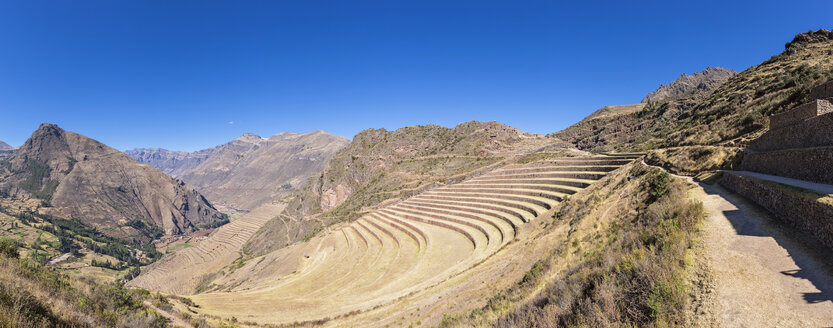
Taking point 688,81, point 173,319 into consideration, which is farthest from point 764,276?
point 688,81

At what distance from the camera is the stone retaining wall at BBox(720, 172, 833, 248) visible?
6105mm

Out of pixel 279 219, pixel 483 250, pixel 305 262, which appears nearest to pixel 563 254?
pixel 483 250

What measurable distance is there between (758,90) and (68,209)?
28940 centimetres

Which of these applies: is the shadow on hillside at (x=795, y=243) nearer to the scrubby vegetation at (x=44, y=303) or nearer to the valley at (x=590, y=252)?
the valley at (x=590, y=252)

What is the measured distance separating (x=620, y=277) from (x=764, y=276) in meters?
2.54

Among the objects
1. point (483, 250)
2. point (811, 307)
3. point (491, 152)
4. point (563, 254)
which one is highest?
point (491, 152)

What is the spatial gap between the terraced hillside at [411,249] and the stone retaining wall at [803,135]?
10219 mm

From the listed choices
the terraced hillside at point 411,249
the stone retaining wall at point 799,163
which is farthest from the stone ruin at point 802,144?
the terraced hillside at point 411,249

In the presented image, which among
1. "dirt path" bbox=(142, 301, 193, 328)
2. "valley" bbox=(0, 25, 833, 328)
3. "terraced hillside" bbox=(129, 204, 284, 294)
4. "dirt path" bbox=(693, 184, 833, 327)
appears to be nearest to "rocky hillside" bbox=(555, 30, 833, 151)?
"valley" bbox=(0, 25, 833, 328)

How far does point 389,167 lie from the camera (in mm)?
70875

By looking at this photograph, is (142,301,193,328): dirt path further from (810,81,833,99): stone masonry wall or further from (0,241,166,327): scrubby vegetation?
(810,81,833,99): stone masonry wall

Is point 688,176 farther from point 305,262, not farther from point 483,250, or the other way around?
point 305,262

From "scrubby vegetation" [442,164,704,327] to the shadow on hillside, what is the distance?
108 centimetres

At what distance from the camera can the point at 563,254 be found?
11.6 metres
